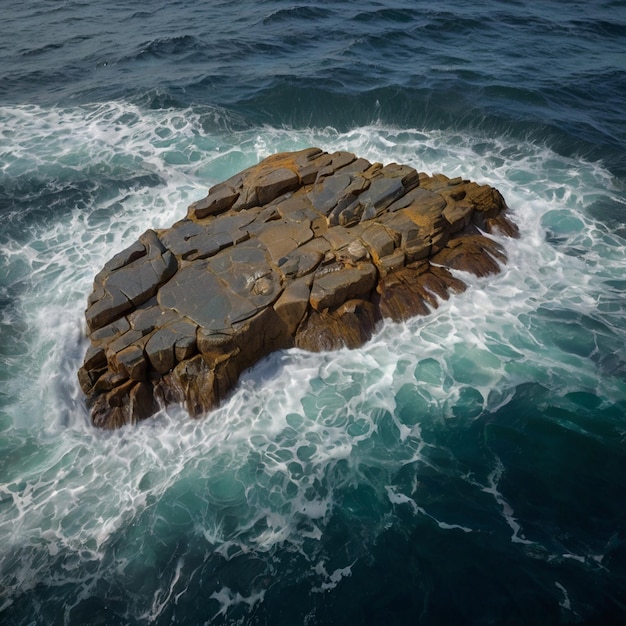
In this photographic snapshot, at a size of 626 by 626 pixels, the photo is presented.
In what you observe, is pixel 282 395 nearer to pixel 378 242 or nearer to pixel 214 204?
pixel 378 242

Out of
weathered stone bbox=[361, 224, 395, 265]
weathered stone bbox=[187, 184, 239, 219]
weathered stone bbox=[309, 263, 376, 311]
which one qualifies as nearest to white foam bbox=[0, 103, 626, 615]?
weathered stone bbox=[309, 263, 376, 311]

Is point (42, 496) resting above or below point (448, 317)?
below

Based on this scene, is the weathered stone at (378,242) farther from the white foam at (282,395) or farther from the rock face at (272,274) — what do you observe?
the white foam at (282,395)

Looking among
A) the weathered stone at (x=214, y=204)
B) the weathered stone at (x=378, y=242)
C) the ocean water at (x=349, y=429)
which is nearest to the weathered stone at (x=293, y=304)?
the ocean water at (x=349, y=429)

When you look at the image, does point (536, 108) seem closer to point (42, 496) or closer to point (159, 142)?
point (159, 142)

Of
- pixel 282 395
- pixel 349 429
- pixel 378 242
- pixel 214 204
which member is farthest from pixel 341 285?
pixel 214 204

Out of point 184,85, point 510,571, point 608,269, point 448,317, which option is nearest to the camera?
point 510,571

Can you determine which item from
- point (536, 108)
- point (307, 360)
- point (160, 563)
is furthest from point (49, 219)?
point (536, 108)
